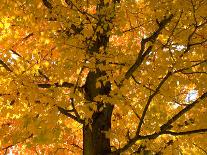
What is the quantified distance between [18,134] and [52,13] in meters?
1.85

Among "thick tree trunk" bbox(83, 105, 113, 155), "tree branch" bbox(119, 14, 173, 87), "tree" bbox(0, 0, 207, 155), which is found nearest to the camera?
"tree" bbox(0, 0, 207, 155)

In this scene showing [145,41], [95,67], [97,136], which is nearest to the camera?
[95,67]

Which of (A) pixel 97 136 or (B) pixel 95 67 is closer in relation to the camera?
(B) pixel 95 67

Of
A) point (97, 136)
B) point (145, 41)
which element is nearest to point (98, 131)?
point (97, 136)

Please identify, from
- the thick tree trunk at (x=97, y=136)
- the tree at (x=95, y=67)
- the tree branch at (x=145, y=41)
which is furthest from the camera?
the thick tree trunk at (x=97, y=136)

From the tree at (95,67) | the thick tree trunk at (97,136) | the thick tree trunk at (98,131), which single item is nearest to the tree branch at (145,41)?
the tree at (95,67)

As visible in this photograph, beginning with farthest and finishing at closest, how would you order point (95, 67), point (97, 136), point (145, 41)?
point (97, 136) < point (145, 41) < point (95, 67)

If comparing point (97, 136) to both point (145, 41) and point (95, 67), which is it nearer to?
point (95, 67)

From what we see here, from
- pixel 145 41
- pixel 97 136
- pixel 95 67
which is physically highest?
pixel 145 41

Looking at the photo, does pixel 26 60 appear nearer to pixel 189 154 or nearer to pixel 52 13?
pixel 52 13

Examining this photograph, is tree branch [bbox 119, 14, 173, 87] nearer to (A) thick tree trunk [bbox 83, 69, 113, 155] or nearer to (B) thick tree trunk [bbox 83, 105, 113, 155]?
(A) thick tree trunk [bbox 83, 69, 113, 155]

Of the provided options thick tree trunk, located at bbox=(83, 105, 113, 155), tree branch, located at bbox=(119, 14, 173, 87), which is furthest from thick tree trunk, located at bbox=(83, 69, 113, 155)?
tree branch, located at bbox=(119, 14, 173, 87)

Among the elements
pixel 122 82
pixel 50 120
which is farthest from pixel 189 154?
pixel 50 120

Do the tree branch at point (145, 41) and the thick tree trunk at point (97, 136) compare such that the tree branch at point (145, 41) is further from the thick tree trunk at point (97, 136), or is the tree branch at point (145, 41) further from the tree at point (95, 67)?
the thick tree trunk at point (97, 136)
